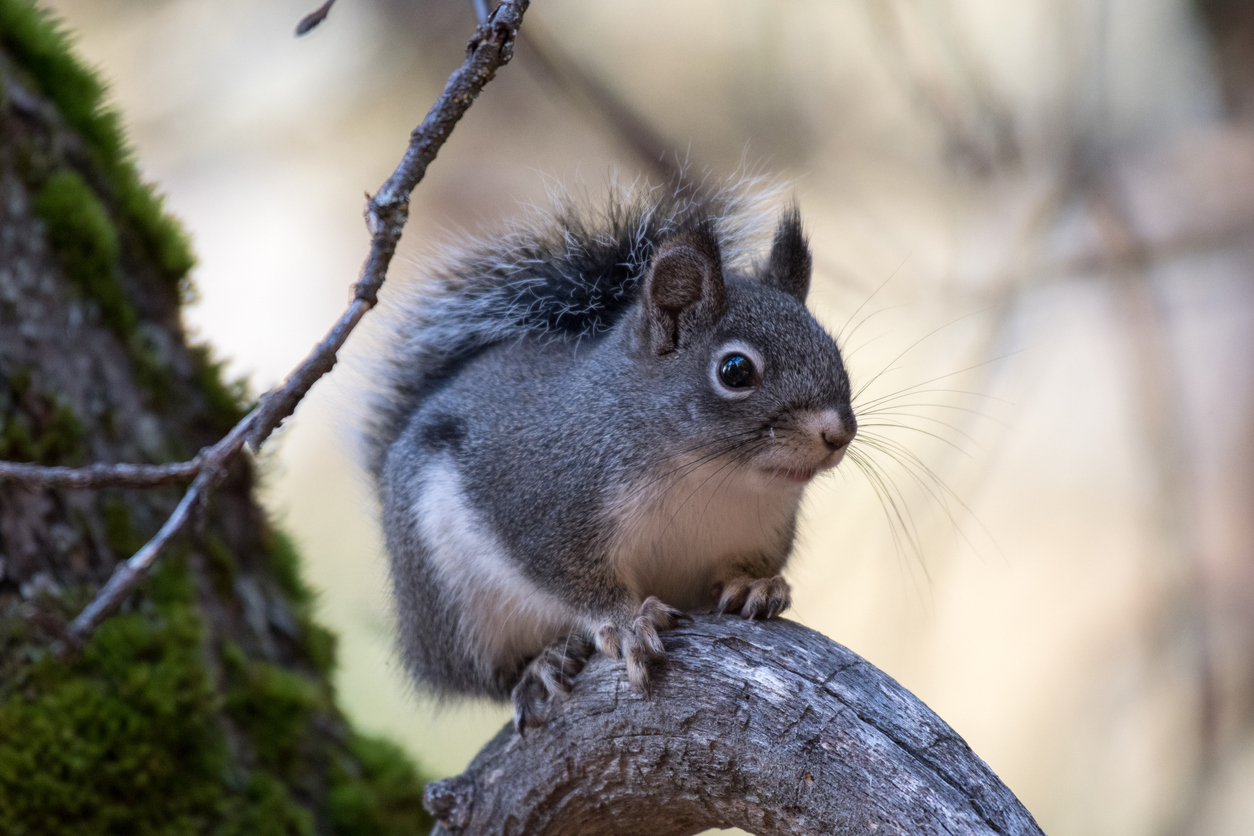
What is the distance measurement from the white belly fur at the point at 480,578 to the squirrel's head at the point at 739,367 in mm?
428

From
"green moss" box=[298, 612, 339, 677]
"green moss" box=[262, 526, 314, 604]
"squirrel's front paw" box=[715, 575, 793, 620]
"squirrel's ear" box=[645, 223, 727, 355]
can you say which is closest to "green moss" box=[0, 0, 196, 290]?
"green moss" box=[262, 526, 314, 604]

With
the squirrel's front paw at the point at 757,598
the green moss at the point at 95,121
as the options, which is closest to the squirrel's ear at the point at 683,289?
the squirrel's front paw at the point at 757,598

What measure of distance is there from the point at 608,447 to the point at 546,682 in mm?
427

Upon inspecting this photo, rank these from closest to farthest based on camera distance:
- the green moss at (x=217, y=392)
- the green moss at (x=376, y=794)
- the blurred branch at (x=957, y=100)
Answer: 1. the green moss at (x=376, y=794)
2. the green moss at (x=217, y=392)
3. the blurred branch at (x=957, y=100)

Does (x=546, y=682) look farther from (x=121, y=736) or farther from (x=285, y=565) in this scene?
(x=285, y=565)

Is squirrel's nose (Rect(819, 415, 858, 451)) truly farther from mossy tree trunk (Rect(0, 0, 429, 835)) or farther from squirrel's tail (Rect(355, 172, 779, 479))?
mossy tree trunk (Rect(0, 0, 429, 835))

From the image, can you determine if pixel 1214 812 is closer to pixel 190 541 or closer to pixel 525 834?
pixel 525 834

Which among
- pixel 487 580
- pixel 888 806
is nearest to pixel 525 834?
pixel 487 580

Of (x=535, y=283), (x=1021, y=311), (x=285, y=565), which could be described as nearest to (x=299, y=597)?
(x=285, y=565)

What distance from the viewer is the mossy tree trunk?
1904 mm

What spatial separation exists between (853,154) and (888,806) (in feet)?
7.96

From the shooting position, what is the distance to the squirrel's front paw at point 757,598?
5.42ft

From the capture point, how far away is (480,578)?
1938mm

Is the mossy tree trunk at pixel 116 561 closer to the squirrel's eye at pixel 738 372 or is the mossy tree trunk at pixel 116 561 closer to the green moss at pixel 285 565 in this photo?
the green moss at pixel 285 565
